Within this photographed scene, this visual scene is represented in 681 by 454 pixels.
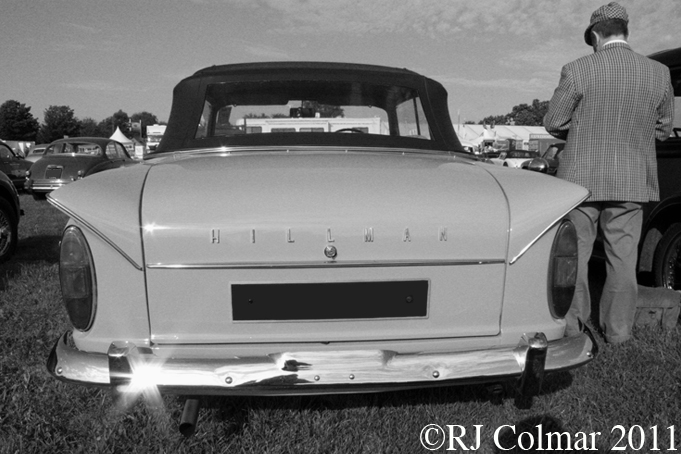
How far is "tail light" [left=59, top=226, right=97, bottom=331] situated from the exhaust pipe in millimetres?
472

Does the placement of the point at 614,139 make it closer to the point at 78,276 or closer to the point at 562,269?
the point at 562,269

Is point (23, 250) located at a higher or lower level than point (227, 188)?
lower

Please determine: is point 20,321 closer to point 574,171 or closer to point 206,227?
point 206,227

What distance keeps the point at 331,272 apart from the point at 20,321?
9.61 ft

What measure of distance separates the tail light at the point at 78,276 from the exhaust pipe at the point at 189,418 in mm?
472

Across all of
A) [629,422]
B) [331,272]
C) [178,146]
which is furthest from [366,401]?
[178,146]

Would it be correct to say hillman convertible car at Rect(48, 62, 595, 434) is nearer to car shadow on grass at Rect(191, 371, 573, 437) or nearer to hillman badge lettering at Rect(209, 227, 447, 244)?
hillman badge lettering at Rect(209, 227, 447, 244)

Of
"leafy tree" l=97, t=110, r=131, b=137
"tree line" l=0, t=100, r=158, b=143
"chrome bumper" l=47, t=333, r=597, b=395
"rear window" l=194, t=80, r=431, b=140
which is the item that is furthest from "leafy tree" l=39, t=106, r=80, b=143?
"chrome bumper" l=47, t=333, r=597, b=395

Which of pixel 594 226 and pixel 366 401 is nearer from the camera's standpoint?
pixel 366 401

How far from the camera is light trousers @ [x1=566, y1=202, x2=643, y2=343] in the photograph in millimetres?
3082

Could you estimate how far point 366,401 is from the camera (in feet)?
8.29

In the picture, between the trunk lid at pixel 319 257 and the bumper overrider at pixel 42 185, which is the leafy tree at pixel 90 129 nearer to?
the bumper overrider at pixel 42 185

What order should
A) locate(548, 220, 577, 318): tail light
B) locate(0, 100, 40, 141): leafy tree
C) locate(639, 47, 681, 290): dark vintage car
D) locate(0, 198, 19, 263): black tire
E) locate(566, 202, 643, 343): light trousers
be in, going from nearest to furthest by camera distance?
1. locate(548, 220, 577, 318): tail light
2. locate(566, 202, 643, 343): light trousers
3. locate(639, 47, 681, 290): dark vintage car
4. locate(0, 198, 19, 263): black tire
5. locate(0, 100, 40, 141): leafy tree

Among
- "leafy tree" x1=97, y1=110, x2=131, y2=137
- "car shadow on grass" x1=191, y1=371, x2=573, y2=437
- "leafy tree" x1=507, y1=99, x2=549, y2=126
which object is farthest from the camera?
"leafy tree" x1=97, y1=110, x2=131, y2=137
